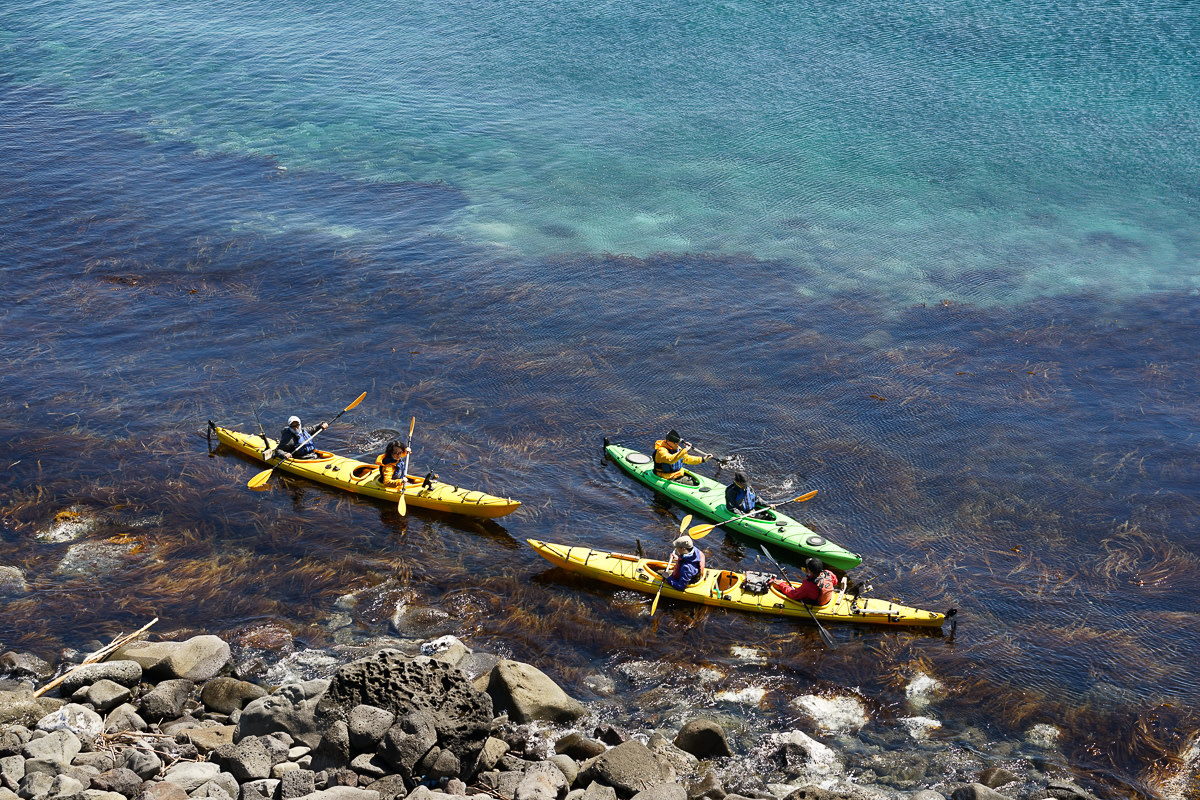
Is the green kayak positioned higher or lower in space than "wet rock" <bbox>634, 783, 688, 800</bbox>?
A: lower

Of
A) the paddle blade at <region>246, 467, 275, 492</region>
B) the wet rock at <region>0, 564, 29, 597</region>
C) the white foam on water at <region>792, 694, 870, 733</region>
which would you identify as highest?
the paddle blade at <region>246, 467, 275, 492</region>

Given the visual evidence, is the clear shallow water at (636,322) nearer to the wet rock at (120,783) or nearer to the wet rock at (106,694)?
the wet rock at (106,694)

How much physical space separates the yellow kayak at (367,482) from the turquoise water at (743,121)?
10.7 metres

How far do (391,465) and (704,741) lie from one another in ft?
26.5

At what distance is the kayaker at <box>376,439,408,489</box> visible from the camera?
1750cm

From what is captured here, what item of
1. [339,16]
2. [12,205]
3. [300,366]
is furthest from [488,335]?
[339,16]

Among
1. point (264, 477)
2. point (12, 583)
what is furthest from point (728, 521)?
point (12, 583)

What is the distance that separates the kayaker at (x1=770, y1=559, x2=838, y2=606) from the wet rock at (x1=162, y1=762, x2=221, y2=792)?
27.6 feet

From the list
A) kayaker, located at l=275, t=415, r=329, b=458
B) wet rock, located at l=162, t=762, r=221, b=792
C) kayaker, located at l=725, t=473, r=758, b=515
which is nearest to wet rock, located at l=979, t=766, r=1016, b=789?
kayaker, located at l=725, t=473, r=758, b=515

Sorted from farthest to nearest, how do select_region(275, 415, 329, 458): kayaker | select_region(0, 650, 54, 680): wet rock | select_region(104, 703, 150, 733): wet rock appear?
1. select_region(275, 415, 329, 458): kayaker
2. select_region(0, 650, 54, 680): wet rock
3. select_region(104, 703, 150, 733): wet rock

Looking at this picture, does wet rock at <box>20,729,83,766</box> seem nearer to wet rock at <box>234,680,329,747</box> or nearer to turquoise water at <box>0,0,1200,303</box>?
A: wet rock at <box>234,680,329,747</box>

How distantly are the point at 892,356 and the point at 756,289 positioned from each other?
4459mm

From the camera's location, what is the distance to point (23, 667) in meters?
13.4

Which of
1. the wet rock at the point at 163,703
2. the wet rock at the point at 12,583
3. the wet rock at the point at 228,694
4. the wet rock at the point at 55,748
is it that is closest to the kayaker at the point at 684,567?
the wet rock at the point at 228,694
